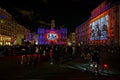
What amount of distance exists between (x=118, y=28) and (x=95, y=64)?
70.7 metres

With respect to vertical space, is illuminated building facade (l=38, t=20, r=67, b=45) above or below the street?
above

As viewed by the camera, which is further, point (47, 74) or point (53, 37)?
point (53, 37)

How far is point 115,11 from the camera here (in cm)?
8619

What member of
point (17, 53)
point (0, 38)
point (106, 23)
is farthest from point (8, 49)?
point (106, 23)

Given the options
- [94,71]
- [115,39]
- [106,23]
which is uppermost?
[106,23]

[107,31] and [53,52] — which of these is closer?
[53,52]

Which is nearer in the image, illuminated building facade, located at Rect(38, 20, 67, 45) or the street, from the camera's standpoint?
the street

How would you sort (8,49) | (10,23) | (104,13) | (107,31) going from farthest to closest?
(10,23) < (104,13) < (107,31) < (8,49)

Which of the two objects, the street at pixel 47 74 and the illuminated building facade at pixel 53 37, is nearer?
the street at pixel 47 74

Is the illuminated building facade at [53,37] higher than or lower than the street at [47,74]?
higher

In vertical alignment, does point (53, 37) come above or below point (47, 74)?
above

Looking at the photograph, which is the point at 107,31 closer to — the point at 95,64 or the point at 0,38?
the point at 0,38

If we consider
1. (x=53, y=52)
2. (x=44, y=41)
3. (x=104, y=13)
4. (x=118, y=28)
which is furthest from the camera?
(x=44, y=41)

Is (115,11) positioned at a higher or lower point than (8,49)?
higher
